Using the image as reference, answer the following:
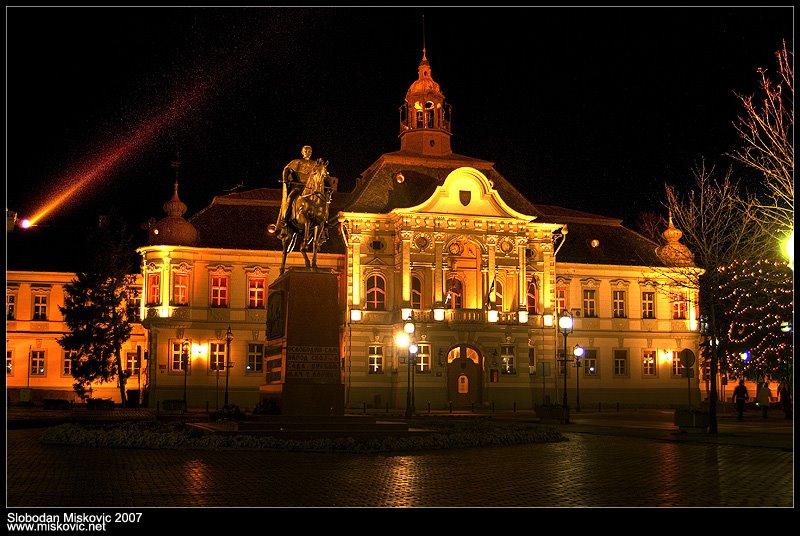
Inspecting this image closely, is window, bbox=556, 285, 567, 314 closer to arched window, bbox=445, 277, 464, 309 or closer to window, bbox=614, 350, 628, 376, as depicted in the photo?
window, bbox=614, 350, 628, 376

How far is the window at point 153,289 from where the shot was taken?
58803 millimetres

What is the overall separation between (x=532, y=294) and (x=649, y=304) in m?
9.32

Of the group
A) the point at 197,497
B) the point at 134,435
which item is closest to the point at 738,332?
the point at 134,435

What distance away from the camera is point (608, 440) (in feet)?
88.4

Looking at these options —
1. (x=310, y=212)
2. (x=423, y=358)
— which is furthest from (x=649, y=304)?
(x=310, y=212)

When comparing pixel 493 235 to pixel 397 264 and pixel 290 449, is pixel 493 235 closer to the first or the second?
pixel 397 264

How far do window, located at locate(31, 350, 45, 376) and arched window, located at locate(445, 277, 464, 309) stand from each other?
27306 millimetres

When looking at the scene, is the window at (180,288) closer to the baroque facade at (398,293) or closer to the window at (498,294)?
the baroque facade at (398,293)

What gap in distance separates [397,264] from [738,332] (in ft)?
70.9

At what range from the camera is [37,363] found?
65688 mm

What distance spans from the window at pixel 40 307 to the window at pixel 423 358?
Result: 26.0 metres

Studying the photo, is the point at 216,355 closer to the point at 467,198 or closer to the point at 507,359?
the point at 507,359

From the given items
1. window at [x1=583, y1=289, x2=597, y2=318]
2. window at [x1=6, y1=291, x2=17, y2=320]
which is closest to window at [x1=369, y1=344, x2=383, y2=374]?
window at [x1=583, y1=289, x2=597, y2=318]

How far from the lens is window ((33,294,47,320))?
218 ft
